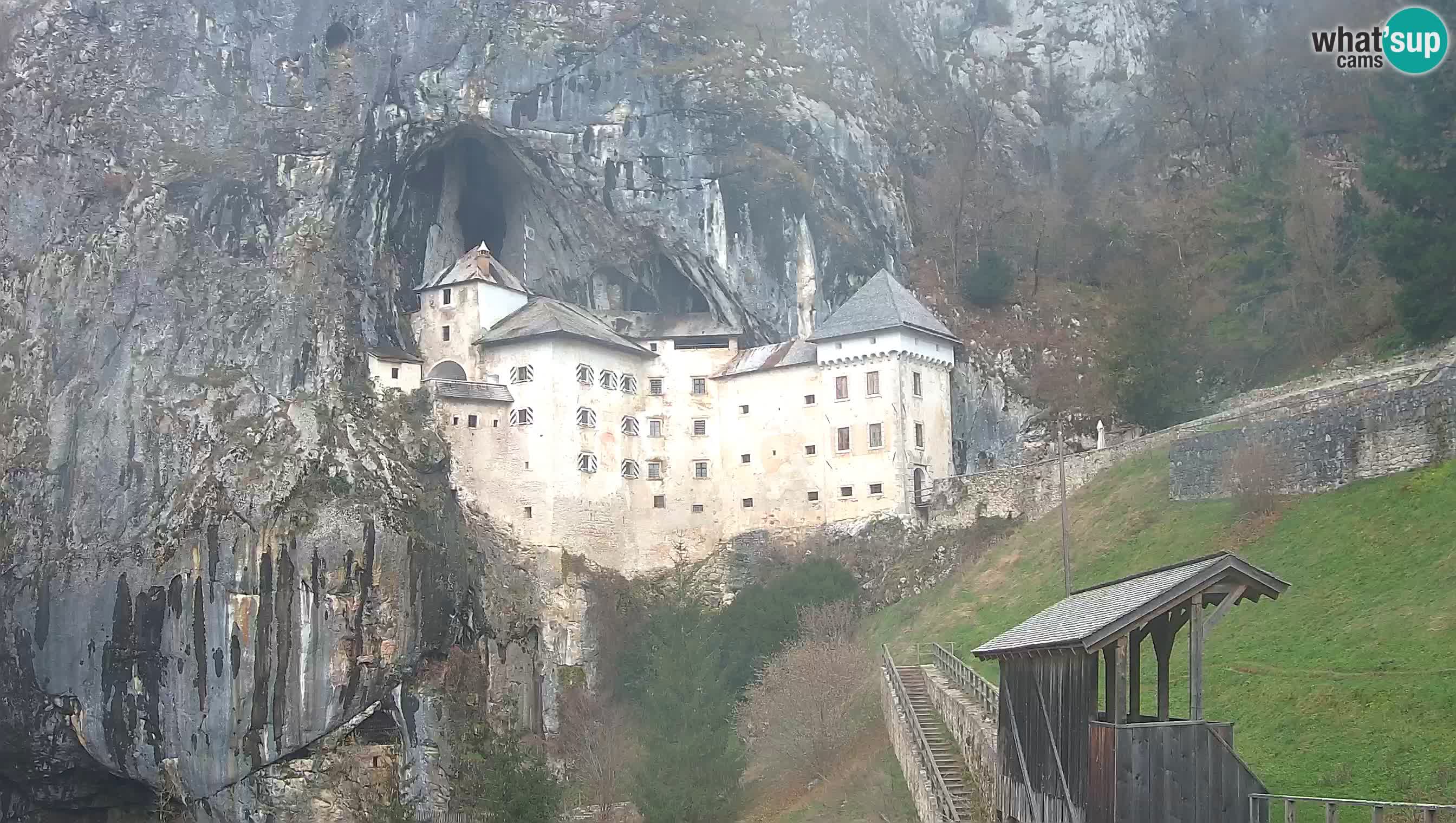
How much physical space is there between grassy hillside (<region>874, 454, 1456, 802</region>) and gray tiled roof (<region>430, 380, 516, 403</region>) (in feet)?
66.2

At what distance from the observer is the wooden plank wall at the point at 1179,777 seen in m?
18.3

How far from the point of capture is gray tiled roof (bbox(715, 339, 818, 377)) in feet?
186

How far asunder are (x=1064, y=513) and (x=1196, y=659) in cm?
1588

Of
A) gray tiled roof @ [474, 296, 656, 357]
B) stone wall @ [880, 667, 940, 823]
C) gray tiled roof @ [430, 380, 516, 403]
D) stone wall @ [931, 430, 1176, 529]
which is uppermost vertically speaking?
gray tiled roof @ [474, 296, 656, 357]

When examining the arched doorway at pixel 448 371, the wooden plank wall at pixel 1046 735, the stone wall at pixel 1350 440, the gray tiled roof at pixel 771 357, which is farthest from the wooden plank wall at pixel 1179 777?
the arched doorway at pixel 448 371

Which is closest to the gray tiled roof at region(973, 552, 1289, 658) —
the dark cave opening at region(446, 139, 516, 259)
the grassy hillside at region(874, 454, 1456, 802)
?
the grassy hillside at region(874, 454, 1456, 802)

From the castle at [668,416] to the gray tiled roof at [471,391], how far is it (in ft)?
0.27

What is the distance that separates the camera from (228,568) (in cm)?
5191

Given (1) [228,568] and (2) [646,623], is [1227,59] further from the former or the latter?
(1) [228,568]

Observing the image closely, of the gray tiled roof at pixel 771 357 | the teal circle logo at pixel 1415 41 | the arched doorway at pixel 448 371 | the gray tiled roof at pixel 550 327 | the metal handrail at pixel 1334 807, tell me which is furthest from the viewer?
the arched doorway at pixel 448 371

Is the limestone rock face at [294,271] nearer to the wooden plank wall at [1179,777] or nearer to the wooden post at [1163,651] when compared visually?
the wooden post at [1163,651]

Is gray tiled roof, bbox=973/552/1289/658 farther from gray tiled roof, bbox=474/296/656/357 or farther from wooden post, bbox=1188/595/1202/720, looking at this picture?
gray tiled roof, bbox=474/296/656/357

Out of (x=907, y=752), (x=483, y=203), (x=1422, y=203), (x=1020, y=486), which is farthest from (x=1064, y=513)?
(x=483, y=203)

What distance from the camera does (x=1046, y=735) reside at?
21.7 meters
